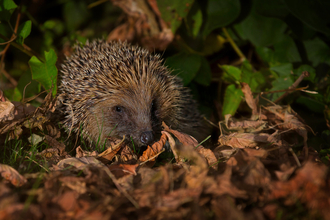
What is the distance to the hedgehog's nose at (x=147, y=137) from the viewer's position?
255 cm

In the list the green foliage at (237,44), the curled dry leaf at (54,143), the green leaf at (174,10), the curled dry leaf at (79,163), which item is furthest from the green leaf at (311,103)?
the curled dry leaf at (54,143)

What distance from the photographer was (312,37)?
3504 millimetres

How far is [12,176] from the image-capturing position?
1818 millimetres

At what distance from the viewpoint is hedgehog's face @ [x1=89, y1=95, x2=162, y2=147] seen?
8.85 feet

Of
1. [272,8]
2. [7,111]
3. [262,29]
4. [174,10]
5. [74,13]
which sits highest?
[74,13]

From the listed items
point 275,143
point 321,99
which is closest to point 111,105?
point 275,143

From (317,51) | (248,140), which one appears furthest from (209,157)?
(317,51)

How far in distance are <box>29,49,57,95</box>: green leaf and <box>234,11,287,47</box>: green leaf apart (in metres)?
2.32

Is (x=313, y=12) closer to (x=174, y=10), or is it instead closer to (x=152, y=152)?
(x=174, y=10)

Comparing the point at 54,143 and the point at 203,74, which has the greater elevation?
the point at 54,143

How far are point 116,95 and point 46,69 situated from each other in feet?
2.22

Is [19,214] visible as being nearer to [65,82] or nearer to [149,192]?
[149,192]

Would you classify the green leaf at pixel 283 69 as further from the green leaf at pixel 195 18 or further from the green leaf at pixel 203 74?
the green leaf at pixel 195 18

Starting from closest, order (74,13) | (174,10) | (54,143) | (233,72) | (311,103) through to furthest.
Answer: (54,143) → (311,103) → (174,10) → (233,72) → (74,13)
